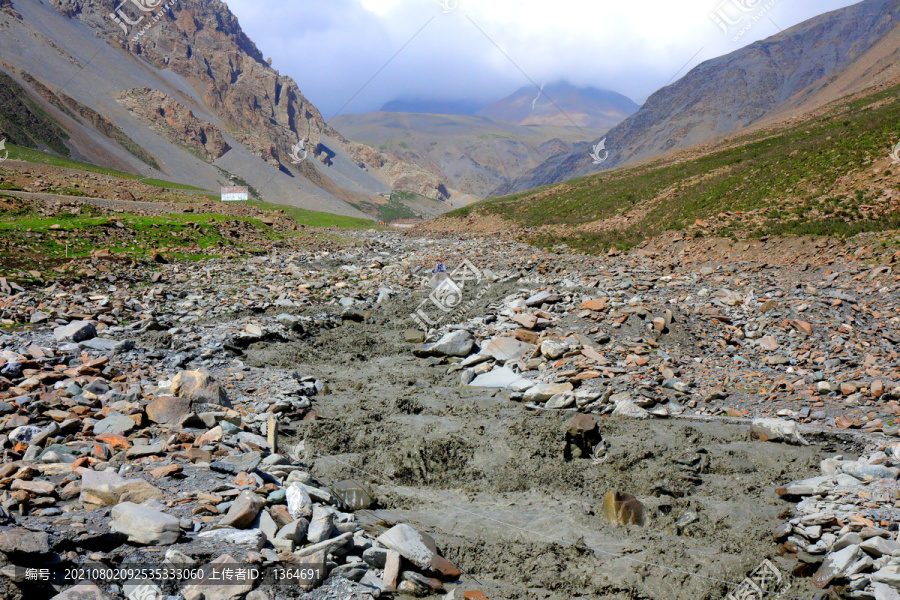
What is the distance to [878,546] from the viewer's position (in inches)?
187

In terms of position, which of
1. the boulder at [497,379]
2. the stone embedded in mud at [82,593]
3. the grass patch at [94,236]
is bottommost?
the boulder at [497,379]

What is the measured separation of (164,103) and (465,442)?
139 meters

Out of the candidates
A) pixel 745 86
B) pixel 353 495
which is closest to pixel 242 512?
pixel 353 495

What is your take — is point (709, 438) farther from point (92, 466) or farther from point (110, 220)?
point (110, 220)

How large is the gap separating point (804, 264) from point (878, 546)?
13318 mm

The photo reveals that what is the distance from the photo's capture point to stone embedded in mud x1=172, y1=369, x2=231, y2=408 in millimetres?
7692

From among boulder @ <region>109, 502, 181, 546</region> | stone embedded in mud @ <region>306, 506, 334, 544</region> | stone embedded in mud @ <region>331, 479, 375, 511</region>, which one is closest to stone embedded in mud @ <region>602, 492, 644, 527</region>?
stone embedded in mud @ <region>331, 479, 375, 511</region>

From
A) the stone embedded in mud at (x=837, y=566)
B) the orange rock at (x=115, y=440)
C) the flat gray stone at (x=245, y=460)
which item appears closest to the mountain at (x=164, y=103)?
the orange rock at (x=115, y=440)

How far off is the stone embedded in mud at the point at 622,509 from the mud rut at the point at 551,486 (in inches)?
4.8

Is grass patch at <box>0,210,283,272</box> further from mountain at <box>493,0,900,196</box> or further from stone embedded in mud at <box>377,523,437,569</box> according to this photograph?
mountain at <box>493,0,900,196</box>

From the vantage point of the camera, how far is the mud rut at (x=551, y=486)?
5.18 meters

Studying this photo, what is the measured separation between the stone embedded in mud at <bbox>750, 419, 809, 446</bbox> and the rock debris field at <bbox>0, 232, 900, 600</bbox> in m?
0.08

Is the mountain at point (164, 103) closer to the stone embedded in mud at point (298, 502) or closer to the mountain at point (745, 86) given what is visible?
the mountain at point (745, 86)

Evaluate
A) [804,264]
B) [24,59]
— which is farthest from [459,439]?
[24,59]
